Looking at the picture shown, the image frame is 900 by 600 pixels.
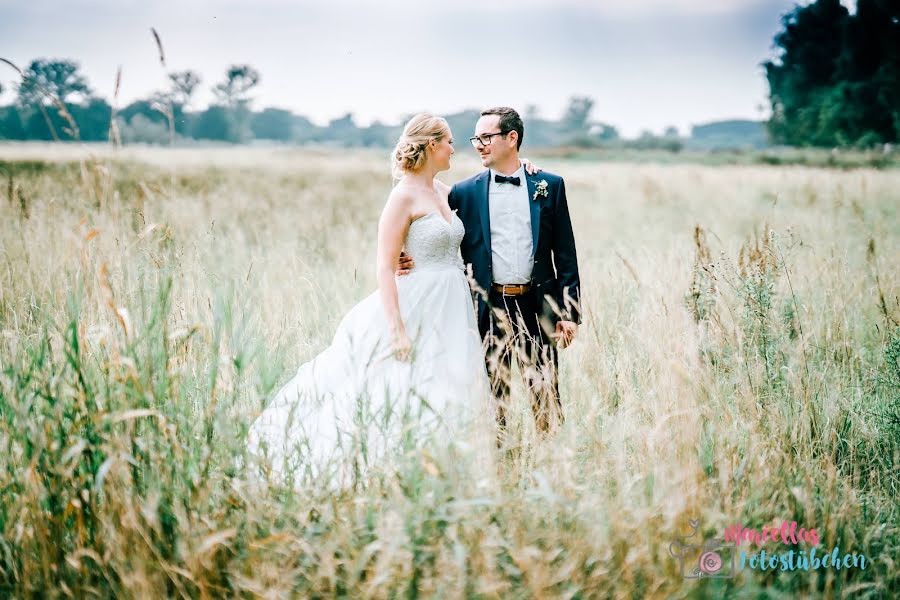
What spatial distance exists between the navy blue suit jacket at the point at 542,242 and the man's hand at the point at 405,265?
0.34 m

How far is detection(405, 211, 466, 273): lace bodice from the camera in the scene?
3254 millimetres

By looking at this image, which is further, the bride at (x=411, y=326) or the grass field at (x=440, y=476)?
the bride at (x=411, y=326)

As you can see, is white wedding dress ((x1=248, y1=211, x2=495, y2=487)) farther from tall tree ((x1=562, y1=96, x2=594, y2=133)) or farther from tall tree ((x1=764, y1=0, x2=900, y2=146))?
tall tree ((x1=562, y1=96, x2=594, y2=133))

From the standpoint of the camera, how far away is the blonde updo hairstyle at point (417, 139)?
3.27 metres

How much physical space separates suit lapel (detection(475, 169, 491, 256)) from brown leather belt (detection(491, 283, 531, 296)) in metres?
0.22

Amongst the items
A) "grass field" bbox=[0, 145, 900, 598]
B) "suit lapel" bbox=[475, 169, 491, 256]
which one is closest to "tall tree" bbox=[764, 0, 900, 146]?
"grass field" bbox=[0, 145, 900, 598]

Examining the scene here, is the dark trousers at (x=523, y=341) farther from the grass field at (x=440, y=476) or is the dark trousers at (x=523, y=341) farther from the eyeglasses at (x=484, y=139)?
the eyeglasses at (x=484, y=139)

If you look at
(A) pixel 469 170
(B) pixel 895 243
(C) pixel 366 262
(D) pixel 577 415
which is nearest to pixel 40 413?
(D) pixel 577 415

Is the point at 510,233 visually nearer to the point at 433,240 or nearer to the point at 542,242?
the point at 542,242

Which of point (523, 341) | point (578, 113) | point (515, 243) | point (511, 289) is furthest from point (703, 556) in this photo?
point (578, 113)

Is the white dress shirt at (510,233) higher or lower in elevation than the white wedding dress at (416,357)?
higher

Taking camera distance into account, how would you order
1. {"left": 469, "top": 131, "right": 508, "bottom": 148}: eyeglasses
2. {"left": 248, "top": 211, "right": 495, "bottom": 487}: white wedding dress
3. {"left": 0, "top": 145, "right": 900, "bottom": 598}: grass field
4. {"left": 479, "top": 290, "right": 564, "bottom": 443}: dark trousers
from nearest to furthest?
{"left": 0, "top": 145, "right": 900, "bottom": 598}: grass field, {"left": 248, "top": 211, "right": 495, "bottom": 487}: white wedding dress, {"left": 479, "top": 290, "right": 564, "bottom": 443}: dark trousers, {"left": 469, "top": 131, "right": 508, "bottom": 148}: eyeglasses

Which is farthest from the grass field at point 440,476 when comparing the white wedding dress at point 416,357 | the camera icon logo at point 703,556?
the white wedding dress at point 416,357

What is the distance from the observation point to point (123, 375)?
2314 millimetres
